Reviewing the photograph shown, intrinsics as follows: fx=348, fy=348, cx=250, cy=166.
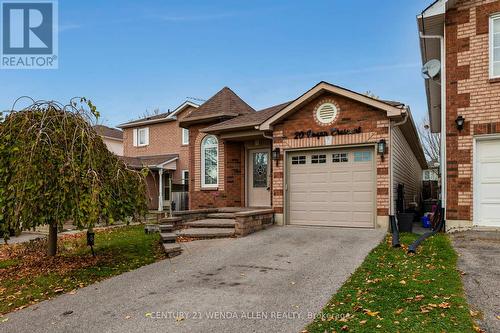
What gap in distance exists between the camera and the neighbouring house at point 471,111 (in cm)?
788

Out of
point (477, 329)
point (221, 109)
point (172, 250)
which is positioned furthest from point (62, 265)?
point (221, 109)

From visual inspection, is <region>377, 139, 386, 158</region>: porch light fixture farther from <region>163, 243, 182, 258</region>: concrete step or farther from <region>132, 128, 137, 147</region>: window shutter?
<region>132, 128, 137, 147</region>: window shutter

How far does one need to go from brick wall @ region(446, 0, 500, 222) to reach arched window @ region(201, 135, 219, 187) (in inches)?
292

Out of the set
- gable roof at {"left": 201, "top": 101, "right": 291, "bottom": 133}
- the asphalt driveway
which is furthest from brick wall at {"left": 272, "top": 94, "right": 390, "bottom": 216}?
the asphalt driveway

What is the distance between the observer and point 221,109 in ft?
43.0

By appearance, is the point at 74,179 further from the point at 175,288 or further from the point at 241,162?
the point at 241,162

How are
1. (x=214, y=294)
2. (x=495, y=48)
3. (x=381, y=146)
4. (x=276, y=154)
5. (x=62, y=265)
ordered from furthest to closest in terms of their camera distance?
(x=276, y=154)
(x=381, y=146)
(x=495, y=48)
(x=62, y=265)
(x=214, y=294)

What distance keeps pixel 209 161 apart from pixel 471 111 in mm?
8330

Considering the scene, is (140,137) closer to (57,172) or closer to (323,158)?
(323,158)

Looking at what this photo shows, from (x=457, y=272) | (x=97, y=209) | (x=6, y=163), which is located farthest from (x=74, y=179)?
(x=457, y=272)

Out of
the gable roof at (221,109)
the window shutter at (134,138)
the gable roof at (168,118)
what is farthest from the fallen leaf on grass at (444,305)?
the window shutter at (134,138)

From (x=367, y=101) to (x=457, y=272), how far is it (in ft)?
16.4

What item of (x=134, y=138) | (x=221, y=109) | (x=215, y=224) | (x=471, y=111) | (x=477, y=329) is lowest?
(x=477, y=329)

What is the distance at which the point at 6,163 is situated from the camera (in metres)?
5.71
